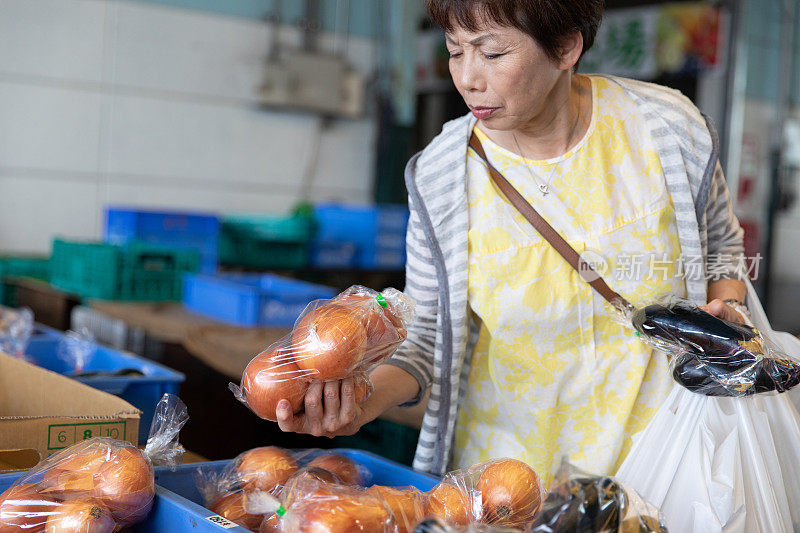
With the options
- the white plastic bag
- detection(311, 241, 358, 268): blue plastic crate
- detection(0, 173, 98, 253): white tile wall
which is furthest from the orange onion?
detection(0, 173, 98, 253): white tile wall

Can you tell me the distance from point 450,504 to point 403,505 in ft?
0.19

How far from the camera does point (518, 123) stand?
1.41 m

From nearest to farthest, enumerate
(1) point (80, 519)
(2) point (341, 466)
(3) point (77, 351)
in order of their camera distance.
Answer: (1) point (80, 519)
(2) point (341, 466)
(3) point (77, 351)

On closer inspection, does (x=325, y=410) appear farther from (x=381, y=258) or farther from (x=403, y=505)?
(x=381, y=258)

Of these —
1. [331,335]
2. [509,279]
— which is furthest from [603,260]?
[331,335]

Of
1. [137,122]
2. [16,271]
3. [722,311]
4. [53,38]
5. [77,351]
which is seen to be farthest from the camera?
[137,122]

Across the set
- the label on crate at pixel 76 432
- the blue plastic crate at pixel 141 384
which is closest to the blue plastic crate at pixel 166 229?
the blue plastic crate at pixel 141 384

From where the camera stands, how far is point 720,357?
1.17 metres

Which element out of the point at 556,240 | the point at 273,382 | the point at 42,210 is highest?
the point at 556,240

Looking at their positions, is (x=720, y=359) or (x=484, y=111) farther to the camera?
(x=484, y=111)

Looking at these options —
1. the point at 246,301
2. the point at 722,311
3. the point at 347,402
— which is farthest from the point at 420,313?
the point at 246,301

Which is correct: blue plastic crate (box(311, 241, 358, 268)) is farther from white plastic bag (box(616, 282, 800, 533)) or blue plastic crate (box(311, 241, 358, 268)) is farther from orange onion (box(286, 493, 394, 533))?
orange onion (box(286, 493, 394, 533))

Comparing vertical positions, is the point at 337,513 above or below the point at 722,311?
below

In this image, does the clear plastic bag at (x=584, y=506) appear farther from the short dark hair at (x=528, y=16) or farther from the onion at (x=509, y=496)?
the short dark hair at (x=528, y=16)
